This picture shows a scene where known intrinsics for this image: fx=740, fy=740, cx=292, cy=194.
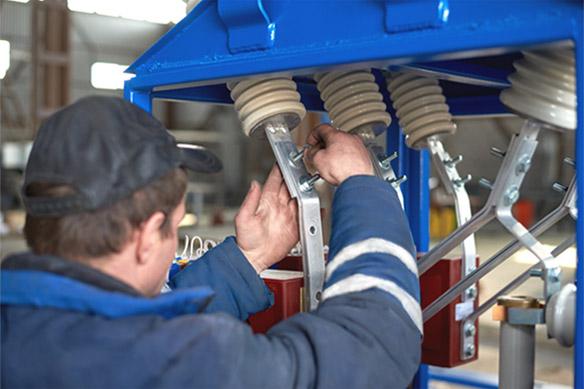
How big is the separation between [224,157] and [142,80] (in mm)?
16953

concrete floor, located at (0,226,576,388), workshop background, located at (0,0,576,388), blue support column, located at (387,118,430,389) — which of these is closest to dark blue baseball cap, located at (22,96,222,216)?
blue support column, located at (387,118,430,389)

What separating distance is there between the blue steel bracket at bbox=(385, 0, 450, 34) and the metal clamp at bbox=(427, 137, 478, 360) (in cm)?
52

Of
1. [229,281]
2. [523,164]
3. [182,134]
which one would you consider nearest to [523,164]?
[523,164]

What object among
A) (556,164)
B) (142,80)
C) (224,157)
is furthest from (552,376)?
(224,157)

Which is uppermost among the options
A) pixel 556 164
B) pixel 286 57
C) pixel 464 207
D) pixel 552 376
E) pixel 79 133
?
pixel 286 57

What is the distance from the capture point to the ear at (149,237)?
1130 millimetres

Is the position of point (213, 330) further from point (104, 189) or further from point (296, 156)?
point (296, 156)

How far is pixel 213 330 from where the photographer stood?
3.40 ft

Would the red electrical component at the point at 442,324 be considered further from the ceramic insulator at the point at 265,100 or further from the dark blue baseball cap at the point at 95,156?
the dark blue baseball cap at the point at 95,156

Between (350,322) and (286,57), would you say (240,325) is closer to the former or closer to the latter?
(350,322)

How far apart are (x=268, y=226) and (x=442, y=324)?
578 mm

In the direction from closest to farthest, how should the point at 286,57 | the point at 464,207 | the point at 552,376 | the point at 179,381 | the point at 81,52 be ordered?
the point at 179,381
the point at 286,57
the point at 464,207
the point at 552,376
the point at 81,52

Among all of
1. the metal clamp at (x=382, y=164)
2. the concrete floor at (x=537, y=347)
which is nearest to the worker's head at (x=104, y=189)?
the metal clamp at (x=382, y=164)

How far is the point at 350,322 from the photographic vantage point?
1.11m
